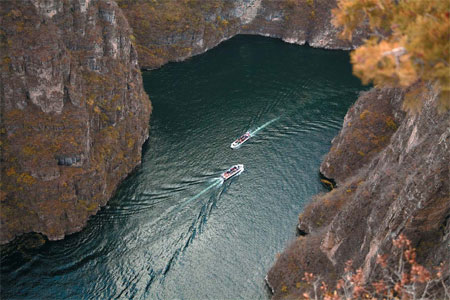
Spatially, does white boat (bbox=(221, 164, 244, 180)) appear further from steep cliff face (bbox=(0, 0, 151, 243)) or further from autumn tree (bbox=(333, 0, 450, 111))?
autumn tree (bbox=(333, 0, 450, 111))

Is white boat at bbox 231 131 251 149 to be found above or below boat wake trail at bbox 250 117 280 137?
below

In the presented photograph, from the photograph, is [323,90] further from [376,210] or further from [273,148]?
[376,210]

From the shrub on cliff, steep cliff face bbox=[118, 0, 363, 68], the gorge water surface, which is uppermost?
steep cliff face bbox=[118, 0, 363, 68]

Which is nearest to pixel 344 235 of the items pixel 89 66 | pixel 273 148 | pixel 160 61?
pixel 273 148

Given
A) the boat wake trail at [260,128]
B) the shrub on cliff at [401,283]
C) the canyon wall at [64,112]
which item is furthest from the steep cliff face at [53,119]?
the shrub on cliff at [401,283]

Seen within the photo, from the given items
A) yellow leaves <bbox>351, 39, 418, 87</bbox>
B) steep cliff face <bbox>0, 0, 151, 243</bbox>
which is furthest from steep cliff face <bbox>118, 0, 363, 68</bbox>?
yellow leaves <bbox>351, 39, 418, 87</bbox>

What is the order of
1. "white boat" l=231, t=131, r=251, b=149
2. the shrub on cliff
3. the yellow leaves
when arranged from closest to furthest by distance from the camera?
the yellow leaves, the shrub on cliff, "white boat" l=231, t=131, r=251, b=149

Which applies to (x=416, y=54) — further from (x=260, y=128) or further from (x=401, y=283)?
(x=260, y=128)
